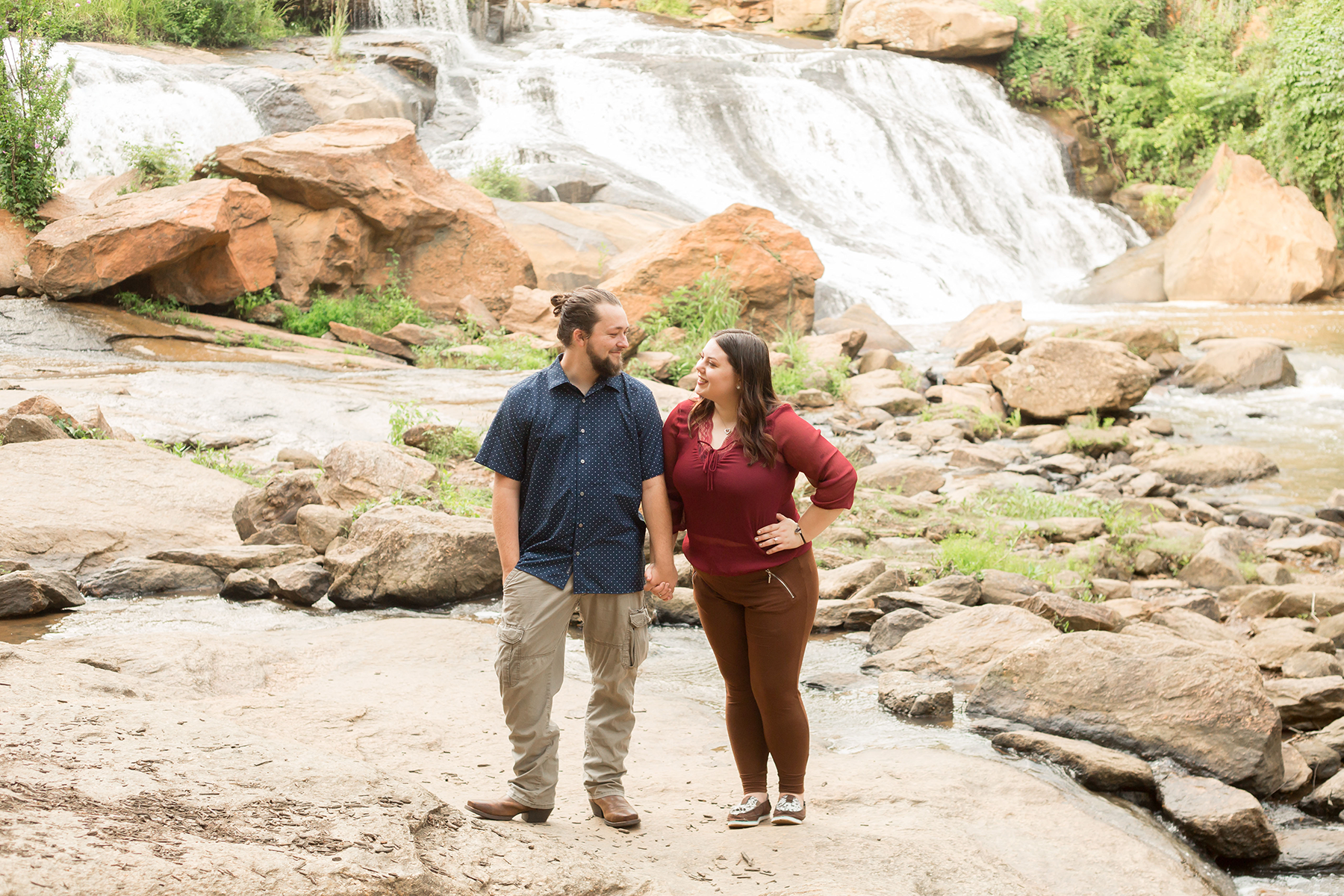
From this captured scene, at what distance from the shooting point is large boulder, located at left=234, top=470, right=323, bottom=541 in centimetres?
673

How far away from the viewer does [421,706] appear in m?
4.33

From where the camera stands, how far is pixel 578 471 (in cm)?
325

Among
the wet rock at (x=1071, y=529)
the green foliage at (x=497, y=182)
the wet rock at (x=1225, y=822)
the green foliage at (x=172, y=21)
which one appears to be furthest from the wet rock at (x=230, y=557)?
the green foliage at (x=172, y=21)

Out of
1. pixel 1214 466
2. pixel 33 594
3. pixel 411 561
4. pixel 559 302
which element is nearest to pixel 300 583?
pixel 411 561

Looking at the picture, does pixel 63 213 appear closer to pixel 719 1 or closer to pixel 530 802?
pixel 530 802

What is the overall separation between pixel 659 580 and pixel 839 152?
1979 cm

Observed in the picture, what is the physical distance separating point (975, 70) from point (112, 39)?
59.0 ft

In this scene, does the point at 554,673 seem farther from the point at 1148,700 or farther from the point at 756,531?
the point at 1148,700

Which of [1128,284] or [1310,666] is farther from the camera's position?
[1128,284]

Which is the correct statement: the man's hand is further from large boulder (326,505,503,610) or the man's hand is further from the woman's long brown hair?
large boulder (326,505,503,610)

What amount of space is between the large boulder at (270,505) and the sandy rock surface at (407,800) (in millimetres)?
1780

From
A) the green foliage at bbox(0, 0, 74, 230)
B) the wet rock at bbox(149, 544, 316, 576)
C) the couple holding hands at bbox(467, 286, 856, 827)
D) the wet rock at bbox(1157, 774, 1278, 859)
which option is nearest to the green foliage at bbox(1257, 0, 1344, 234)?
the wet rock at bbox(1157, 774, 1278, 859)

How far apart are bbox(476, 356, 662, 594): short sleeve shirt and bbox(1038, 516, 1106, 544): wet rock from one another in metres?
5.35

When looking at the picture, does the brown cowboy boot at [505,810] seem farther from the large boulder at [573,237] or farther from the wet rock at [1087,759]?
the large boulder at [573,237]
